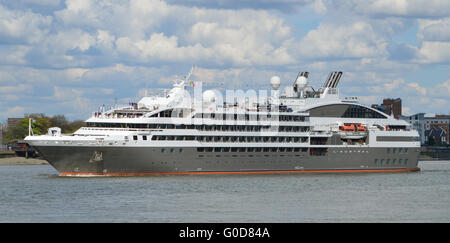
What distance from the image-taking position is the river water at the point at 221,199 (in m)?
Answer: 39.1

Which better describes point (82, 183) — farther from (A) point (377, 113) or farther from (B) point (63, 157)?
(A) point (377, 113)

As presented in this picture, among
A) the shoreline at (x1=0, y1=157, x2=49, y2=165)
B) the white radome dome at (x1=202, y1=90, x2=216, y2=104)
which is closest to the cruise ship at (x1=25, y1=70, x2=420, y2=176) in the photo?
the white radome dome at (x1=202, y1=90, x2=216, y2=104)

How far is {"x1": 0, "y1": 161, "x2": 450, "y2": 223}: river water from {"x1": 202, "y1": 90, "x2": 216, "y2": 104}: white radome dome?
8.62 meters

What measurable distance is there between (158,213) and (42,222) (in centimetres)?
672

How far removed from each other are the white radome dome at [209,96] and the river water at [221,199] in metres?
8.62

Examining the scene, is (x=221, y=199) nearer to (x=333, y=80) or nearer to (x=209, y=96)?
(x=209, y=96)

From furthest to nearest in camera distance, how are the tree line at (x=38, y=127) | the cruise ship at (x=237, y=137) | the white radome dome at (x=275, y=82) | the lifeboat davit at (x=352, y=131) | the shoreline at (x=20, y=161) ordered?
1. the tree line at (x=38, y=127)
2. the shoreline at (x=20, y=161)
3. the white radome dome at (x=275, y=82)
4. the lifeboat davit at (x=352, y=131)
5. the cruise ship at (x=237, y=137)

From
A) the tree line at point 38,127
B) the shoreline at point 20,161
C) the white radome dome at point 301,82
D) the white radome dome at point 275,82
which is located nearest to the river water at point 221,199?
the white radome dome at point 275,82

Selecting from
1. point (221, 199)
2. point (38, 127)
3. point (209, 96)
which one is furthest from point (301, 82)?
point (38, 127)

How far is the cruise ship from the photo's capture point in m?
60.5

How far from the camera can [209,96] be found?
68.9m

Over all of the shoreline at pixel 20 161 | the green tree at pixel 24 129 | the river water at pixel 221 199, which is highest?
the green tree at pixel 24 129

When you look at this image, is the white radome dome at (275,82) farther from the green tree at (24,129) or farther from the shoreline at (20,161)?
the green tree at (24,129)

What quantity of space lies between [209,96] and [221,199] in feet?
77.4
